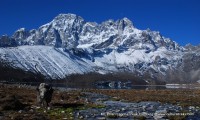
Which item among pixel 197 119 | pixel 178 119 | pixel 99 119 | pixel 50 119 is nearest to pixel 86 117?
pixel 99 119

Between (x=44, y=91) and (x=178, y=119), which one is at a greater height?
(x=44, y=91)

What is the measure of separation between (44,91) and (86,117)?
36.2ft

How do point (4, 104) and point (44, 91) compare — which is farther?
point (44, 91)

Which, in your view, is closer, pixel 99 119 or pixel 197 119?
pixel 99 119

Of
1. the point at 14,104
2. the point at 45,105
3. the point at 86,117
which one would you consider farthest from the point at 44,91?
the point at 86,117

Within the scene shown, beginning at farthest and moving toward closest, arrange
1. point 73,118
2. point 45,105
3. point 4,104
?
point 45,105
point 4,104
point 73,118

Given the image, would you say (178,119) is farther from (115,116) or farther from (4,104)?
(4,104)

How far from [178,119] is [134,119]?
4.04 metres

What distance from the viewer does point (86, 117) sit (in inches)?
1321

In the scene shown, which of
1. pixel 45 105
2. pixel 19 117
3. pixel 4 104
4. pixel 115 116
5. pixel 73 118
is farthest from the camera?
pixel 45 105

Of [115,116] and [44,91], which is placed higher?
[44,91]

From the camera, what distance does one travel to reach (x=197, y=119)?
34.6 meters

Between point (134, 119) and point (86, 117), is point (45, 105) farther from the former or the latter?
point (134, 119)

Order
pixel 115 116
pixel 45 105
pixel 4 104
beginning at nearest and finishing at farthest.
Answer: pixel 115 116
pixel 4 104
pixel 45 105
